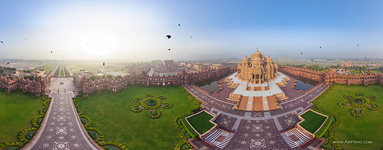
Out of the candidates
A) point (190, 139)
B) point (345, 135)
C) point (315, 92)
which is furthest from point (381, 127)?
point (190, 139)

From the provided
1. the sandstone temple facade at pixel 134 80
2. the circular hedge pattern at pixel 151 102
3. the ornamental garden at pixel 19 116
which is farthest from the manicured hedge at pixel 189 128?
the sandstone temple facade at pixel 134 80

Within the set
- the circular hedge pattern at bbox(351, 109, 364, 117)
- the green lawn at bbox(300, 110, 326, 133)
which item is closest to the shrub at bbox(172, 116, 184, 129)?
the green lawn at bbox(300, 110, 326, 133)

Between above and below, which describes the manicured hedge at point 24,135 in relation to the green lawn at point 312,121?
above

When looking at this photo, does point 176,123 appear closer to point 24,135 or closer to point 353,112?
point 24,135

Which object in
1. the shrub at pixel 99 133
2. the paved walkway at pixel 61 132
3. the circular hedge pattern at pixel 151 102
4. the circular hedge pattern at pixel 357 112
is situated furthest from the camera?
the circular hedge pattern at pixel 151 102

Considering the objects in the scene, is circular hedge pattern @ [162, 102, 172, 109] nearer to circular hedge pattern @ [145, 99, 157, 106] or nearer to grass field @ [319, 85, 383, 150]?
circular hedge pattern @ [145, 99, 157, 106]

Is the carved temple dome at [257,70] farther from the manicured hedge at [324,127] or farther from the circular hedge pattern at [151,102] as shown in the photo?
the circular hedge pattern at [151,102]

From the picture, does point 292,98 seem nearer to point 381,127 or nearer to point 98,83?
point 381,127
